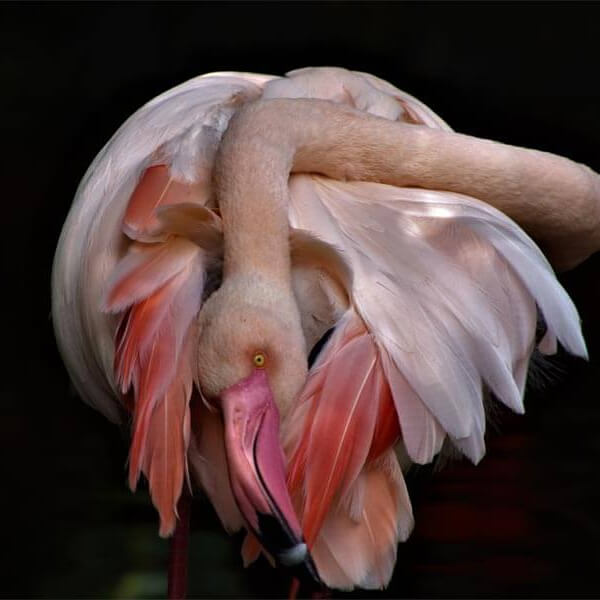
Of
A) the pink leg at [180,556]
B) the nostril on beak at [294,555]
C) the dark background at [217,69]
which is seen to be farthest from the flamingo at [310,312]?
the dark background at [217,69]

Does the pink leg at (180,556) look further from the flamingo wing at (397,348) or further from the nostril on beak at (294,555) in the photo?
the nostril on beak at (294,555)

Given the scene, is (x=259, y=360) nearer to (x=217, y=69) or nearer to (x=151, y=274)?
(x=151, y=274)

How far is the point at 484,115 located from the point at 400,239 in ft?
7.91

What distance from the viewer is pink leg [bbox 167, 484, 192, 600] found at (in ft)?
10.7

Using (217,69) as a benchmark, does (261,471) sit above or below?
above

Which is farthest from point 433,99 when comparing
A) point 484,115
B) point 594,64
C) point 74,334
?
point 74,334

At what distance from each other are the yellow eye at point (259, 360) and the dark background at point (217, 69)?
7.02 ft

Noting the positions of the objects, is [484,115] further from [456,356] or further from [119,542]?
[456,356]

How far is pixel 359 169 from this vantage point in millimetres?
2912

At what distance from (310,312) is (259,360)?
23 cm

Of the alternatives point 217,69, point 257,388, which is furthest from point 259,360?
point 217,69

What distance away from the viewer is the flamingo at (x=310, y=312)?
100 inches

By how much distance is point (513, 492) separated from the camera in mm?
4723

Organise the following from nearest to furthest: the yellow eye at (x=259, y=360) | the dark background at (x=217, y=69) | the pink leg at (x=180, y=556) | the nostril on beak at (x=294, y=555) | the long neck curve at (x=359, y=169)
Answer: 1. the nostril on beak at (x=294, y=555)
2. the yellow eye at (x=259, y=360)
3. the long neck curve at (x=359, y=169)
4. the pink leg at (x=180, y=556)
5. the dark background at (x=217, y=69)
